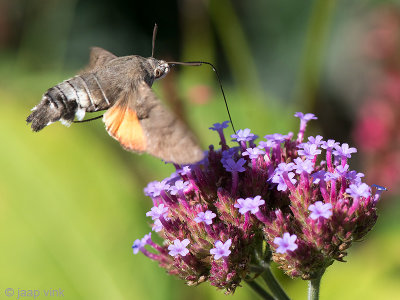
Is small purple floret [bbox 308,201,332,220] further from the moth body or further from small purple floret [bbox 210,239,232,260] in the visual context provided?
the moth body

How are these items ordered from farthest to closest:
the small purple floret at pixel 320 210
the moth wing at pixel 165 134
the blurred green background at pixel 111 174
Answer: the blurred green background at pixel 111 174, the small purple floret at pixel 320 210, the moth wing at pixel 165 134

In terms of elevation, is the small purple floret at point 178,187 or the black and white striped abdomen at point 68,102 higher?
the black and white striped abdomen at point 68,102

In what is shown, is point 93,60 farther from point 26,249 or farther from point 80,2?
point 80,2

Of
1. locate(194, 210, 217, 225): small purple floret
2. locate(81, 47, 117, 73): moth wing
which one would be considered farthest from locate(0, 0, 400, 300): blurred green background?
locate(194, 210, 217, 225): small purple floret

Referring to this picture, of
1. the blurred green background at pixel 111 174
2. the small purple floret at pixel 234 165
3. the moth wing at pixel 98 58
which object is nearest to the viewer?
the small purple floret at pixel 234 165

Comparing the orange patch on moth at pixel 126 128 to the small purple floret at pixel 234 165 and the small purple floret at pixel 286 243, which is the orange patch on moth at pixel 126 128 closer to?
the small purple floret at pixel 234 165

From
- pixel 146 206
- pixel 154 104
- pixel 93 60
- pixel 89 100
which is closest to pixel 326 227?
pixel 154 104

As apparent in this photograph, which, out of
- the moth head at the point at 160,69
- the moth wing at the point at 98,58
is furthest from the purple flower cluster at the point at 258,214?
the moth wing at the point at 98,58
